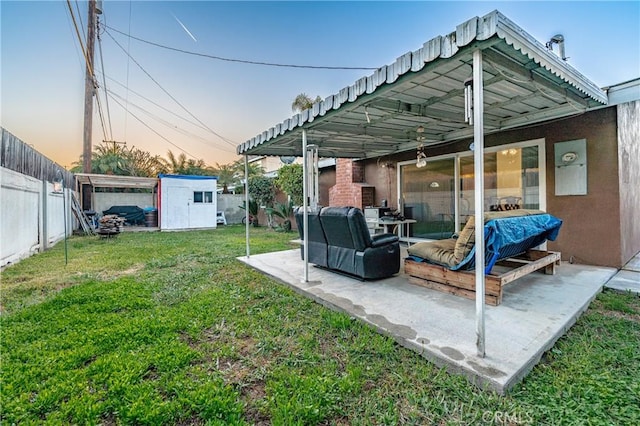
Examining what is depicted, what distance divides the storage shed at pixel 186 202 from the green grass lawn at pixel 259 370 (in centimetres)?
1017

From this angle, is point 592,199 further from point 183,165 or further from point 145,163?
point 145,163

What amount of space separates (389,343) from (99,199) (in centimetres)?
1846

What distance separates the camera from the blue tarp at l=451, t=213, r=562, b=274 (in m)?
3.21

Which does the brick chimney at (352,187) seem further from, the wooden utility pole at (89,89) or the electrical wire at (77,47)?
the wooden utility pole at (89,89)

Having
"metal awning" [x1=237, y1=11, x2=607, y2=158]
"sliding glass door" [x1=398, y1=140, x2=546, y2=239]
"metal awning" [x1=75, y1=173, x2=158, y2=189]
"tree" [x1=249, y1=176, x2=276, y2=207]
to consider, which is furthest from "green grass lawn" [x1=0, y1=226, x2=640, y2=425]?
"metal awning" [x1=75, y1=173, x2=158, y2=189]

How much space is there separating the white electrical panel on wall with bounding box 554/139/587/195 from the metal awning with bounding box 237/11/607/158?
55 cm

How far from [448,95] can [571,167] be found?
3016mm

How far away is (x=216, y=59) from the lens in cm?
1267

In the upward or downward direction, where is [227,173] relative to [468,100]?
upward

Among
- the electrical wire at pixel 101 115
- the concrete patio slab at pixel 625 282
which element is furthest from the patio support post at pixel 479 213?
the electrical wire at pixel 101 115

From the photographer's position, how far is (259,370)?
2309mm

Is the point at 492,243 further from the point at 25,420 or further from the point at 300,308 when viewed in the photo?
the point at 25,420

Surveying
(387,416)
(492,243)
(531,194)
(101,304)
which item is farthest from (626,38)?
(101,304)

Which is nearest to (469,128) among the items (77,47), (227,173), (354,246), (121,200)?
(354,246)
